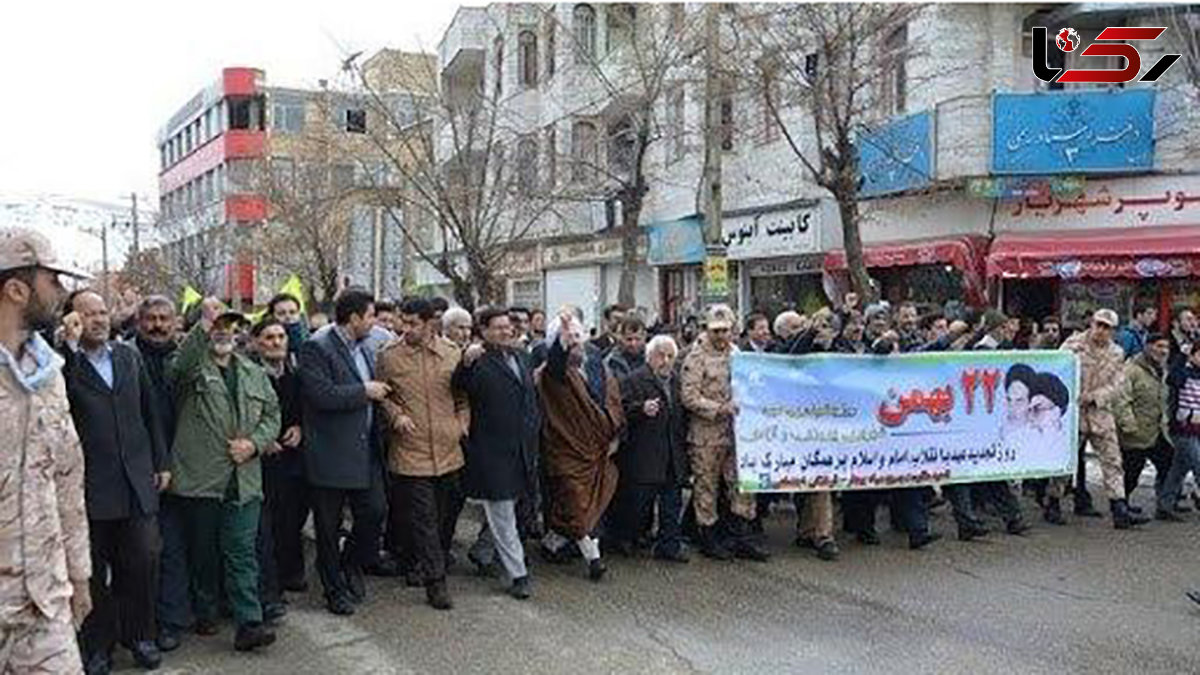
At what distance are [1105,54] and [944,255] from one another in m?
3.87

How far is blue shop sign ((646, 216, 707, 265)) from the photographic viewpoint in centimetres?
2566

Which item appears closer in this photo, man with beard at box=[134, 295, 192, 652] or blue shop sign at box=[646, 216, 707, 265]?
man with beard at box=[134, 295, 192, 652]

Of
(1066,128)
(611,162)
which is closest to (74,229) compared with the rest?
(611,162)

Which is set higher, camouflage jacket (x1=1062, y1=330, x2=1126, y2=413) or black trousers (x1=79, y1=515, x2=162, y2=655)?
camouflage jacket (x1=1062, y1=330, x2=1126, y2=413)

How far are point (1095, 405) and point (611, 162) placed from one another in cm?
1883

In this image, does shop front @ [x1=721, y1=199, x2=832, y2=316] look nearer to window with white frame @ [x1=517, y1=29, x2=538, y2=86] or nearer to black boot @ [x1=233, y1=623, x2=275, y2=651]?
window with white frame @ [x1=517, y1=29, x2=538, y2=86]

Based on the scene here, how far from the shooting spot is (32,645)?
337cm

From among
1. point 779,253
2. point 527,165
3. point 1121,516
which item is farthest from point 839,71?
point 527,165

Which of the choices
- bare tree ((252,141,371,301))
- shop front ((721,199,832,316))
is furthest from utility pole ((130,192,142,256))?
shop front ((721,199,832,316))

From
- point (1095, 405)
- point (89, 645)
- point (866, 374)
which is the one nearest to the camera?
point (89, 645)

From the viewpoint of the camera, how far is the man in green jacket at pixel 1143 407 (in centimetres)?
971

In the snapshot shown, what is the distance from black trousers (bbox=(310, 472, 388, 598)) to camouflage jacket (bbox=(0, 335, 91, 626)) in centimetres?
333

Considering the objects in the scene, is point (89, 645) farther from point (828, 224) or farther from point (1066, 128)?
point (828, 224)

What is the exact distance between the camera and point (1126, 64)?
18375 mm
